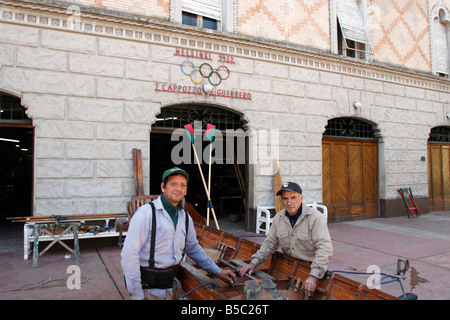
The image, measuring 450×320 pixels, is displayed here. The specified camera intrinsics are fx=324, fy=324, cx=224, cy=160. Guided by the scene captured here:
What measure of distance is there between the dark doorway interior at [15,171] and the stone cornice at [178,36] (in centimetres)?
794

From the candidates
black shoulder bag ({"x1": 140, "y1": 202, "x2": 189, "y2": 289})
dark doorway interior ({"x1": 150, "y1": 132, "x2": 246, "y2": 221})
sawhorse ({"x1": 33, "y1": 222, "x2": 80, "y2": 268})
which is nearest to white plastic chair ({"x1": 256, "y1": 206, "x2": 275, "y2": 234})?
dark doorway interior ({"x1": 150, "y1": 132, "x2": 246, "y2": 221})

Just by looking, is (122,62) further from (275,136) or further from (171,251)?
(171,251)

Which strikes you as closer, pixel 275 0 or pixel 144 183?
pixel 144 183

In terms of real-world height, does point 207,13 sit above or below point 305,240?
above

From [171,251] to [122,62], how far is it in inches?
227

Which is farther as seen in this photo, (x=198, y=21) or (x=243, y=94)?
(x=243, y=94)

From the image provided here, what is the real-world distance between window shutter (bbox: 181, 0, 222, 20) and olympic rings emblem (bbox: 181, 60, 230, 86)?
147 cm

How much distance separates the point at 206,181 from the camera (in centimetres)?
1370

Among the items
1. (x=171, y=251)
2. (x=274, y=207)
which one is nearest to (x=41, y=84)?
(x=171, y=251)

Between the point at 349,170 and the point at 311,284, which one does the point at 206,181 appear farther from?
the point at 311,284

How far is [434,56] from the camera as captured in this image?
1287 centimetres

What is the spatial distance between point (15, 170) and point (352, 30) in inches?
727

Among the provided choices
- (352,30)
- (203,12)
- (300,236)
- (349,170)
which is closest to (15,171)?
(203,12)

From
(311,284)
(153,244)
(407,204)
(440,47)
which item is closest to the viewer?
(153,244)
